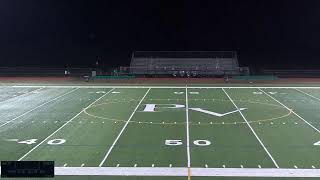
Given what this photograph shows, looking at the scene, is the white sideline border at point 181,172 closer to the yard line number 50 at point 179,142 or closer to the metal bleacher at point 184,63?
the yard line number 50 at point 179,142

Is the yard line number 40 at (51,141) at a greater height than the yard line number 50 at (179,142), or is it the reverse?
the yard line number 40 at (51,141)

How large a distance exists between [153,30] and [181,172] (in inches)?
1158

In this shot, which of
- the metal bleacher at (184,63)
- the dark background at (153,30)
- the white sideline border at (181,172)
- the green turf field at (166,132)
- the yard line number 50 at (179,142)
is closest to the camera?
the white sideline border at (181,172)

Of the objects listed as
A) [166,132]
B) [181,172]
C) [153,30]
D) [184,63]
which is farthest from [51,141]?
[153,30]

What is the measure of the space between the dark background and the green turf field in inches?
522

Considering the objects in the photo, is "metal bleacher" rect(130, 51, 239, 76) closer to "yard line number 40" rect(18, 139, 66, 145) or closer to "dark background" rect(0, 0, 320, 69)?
"dark background" rect(0, 0, 320, 69)

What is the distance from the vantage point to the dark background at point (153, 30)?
131 ft

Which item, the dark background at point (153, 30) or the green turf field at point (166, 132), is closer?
the green turf field at point (166, 132)

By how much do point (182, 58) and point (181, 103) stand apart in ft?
56.5

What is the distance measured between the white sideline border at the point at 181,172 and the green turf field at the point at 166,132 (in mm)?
23

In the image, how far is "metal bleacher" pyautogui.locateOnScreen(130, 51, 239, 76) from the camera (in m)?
38.9

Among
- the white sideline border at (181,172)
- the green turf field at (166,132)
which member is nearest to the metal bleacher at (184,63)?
the green turf field at (166,132)

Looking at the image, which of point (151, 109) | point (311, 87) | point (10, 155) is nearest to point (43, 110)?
point (151, 109)

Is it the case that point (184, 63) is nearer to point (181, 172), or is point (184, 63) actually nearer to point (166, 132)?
point (166, 132)
